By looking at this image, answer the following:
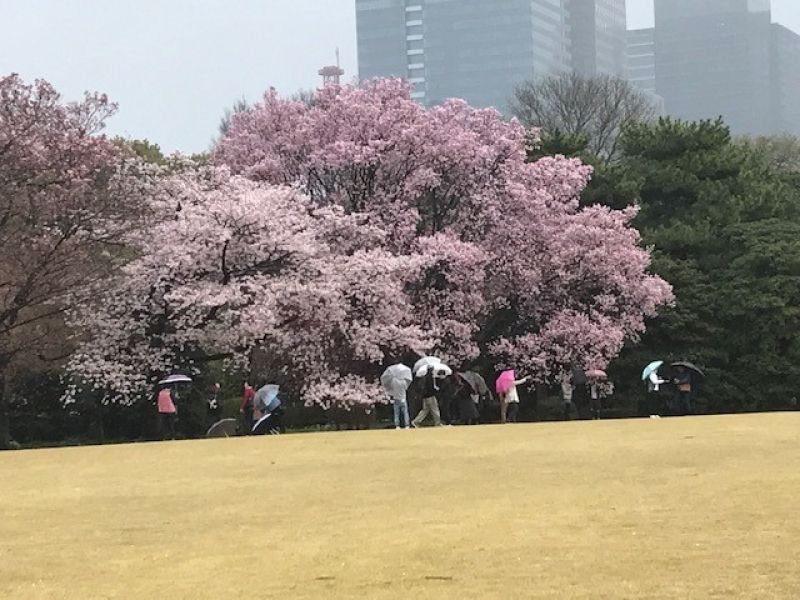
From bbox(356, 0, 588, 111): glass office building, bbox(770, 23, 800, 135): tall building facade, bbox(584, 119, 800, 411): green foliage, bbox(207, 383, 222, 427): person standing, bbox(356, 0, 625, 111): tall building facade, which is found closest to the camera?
bbox(207, 383, 222, 427): person standing

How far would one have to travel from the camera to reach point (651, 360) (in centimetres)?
3684

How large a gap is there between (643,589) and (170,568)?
3155 millimetres

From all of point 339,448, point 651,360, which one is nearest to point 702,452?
point 339,448

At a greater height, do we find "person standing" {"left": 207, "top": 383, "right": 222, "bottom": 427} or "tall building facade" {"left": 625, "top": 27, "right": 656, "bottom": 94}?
"tall building facade" {"left": 625, "top": 27, "right": 656, "bottom": 94}

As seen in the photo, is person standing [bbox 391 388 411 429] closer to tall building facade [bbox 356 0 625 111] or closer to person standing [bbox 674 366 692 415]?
person standing [bbox 674 366 692 415]

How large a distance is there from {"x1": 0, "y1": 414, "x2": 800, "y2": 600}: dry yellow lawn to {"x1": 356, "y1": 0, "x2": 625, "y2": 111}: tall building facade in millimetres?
116965

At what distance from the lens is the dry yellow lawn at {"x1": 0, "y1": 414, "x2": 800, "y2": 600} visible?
677 centimetres

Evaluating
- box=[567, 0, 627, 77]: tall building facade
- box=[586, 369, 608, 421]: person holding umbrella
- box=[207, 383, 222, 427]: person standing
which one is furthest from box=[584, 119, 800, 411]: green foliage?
box=[567, 0, 627, 77]: tall building facade

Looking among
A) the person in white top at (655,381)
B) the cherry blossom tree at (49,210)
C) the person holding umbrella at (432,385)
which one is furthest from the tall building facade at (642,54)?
the person holding umbrella at (432,385)

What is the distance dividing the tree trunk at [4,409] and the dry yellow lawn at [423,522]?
15.1m

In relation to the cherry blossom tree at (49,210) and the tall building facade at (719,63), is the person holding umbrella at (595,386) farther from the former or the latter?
the tall building facade at (719,63)

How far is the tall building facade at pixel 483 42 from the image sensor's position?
435ft

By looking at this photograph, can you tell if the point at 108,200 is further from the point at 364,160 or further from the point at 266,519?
the point at 266,519

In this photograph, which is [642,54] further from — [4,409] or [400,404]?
[400,404]
